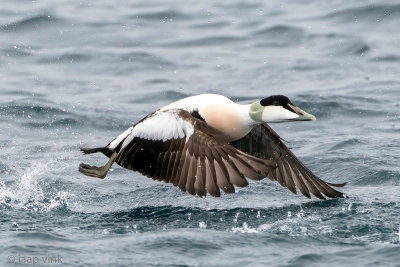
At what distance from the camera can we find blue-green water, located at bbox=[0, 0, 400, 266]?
7.11 m

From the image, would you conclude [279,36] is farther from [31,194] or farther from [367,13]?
[31,194]

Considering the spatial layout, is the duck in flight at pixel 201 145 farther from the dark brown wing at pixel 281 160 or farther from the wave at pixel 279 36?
the wave at pixel 279 36

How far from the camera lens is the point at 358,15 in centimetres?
1598

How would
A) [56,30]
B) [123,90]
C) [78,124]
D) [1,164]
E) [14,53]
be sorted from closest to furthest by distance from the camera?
[1,164] < [78,124] < [123,90] < [14,53] < [56,30]

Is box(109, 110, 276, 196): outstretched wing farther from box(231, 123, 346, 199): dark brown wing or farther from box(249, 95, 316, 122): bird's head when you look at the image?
box(231, 123, 346, 199): dark brown wing

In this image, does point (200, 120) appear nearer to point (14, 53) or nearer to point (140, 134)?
point (140, 134)

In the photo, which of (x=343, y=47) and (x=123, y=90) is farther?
(x=343, y=47)

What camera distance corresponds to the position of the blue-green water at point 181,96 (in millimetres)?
7113

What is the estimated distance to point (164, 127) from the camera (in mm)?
7617

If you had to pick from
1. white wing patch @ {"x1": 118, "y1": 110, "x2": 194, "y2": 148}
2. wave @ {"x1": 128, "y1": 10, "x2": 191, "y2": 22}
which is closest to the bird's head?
white wing patch @ {"x1": 118, "y1": 110, "x2": 194, "y2": 148}

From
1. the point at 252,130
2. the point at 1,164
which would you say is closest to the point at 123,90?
the point at 1,164

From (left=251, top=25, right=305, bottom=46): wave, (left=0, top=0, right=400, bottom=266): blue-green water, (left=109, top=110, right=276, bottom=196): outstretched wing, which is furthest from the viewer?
(left=251, top=25, right=305, bottom=46): wave

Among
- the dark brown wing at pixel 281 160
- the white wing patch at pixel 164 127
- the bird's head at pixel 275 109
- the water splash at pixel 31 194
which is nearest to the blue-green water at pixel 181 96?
the water splash at pixel 31 194

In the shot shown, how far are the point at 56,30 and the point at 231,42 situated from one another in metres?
2.80
